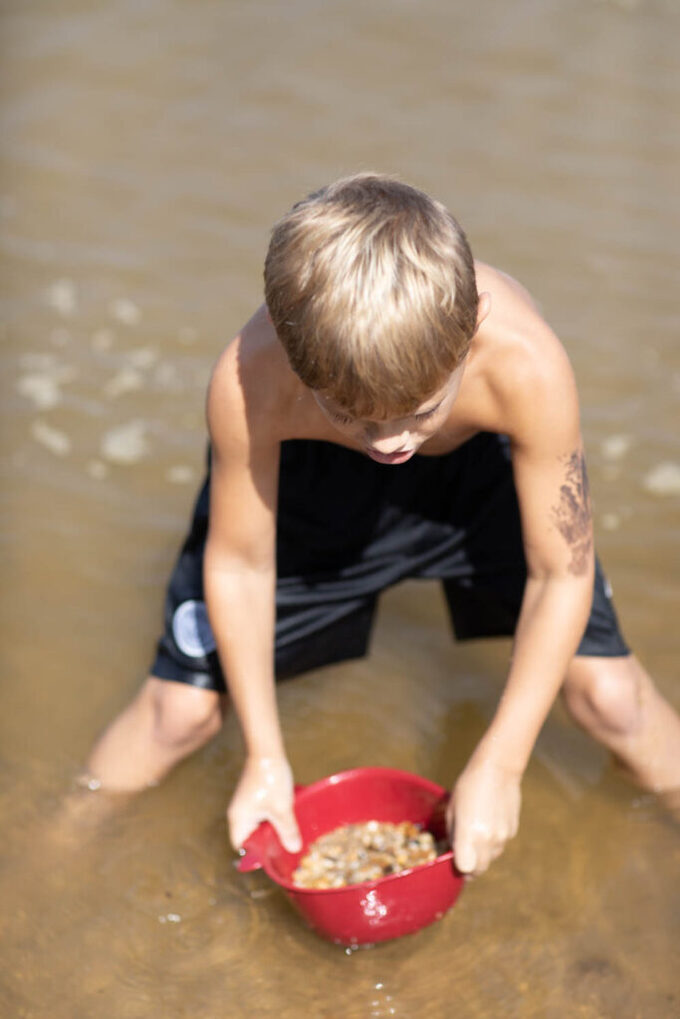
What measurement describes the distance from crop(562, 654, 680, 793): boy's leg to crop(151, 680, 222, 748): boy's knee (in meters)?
0.69

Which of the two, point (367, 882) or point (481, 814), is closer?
point (367, 882)

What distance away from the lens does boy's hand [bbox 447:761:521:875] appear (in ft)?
6.88

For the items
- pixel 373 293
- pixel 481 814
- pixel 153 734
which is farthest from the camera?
pixel 153 734

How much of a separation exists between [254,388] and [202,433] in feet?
5.03

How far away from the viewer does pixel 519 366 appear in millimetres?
2061

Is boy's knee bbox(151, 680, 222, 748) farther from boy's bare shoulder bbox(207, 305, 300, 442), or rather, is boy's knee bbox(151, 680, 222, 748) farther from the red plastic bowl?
boy's bare shoulder bbox(207, 305, 300, 442)

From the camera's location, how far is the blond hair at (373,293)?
5.59ft

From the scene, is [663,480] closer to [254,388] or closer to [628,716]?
[628,716]

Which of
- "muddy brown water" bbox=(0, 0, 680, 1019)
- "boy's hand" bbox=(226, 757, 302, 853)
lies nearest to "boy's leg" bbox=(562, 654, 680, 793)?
"muddy brown water" bbox=(0, 0, 680, 1019)

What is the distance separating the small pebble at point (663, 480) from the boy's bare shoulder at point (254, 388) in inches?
61.2

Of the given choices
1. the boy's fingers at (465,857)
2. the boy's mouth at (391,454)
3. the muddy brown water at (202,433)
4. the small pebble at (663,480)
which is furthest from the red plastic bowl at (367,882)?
the small pebble at (663,480)

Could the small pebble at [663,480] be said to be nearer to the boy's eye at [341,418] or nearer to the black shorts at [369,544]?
the black shorts at [369,544]

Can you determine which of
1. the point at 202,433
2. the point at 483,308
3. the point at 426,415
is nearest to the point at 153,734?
the point at 426,415

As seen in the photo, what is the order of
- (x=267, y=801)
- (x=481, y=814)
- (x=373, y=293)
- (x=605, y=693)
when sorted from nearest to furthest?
(x=373, y=293) < (x=481, y=814) < (x=267, y=801) < (x=605, y=693)
